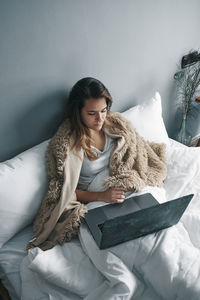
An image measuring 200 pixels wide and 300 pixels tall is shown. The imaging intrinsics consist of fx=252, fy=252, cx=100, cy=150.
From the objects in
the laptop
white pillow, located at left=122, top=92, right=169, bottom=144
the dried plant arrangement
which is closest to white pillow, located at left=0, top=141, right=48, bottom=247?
the laptop

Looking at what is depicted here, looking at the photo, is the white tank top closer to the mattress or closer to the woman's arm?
the woman's arm

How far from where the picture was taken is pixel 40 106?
1.21 m

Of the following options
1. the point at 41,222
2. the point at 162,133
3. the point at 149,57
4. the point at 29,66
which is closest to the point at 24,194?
the point at 41,222

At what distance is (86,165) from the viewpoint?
48.6 inches

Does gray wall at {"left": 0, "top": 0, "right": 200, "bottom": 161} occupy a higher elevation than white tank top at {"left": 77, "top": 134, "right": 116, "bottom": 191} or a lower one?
higher

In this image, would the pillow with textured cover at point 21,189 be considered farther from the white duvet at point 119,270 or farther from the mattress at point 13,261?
the white duvet at point 119,270

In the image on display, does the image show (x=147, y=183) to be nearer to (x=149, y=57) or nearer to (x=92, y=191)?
(x=92, y=191)

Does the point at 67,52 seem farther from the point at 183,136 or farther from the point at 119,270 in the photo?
the point at 183,136

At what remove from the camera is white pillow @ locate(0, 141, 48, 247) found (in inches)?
41.9

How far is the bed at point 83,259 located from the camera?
86 cm

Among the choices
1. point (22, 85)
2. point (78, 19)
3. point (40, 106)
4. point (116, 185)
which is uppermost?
point (78, 19)

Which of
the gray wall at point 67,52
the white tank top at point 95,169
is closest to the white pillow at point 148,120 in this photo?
the gray wall at point 67,52

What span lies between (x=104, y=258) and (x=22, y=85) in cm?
79

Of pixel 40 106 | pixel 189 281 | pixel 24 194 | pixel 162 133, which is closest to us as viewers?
pixel 189 281
